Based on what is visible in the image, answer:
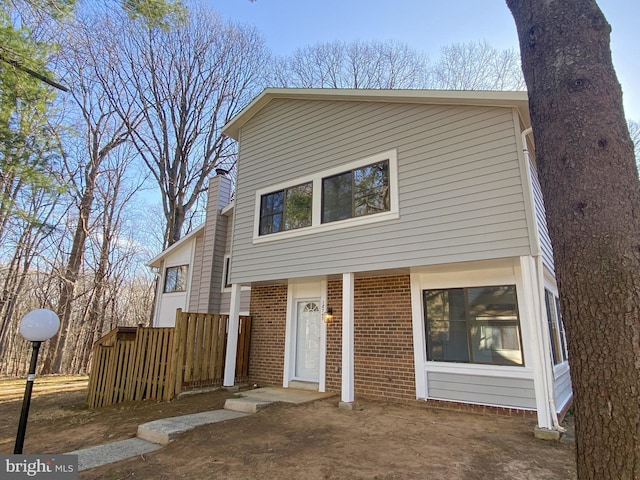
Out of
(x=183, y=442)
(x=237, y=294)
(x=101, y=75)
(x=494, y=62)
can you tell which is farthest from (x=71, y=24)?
(x=494, y=62)

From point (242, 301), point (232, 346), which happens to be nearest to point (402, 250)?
point (232, 346)

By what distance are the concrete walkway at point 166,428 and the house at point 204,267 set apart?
11.7 feet

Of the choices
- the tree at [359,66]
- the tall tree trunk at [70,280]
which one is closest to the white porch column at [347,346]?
the tall tree trunk at [70,280]

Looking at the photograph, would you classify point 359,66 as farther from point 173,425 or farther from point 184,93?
point 173,425

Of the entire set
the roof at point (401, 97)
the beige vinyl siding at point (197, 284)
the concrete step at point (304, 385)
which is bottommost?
the concrete step at point (304, 385)

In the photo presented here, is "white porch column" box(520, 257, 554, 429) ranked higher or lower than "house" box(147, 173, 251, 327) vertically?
lower

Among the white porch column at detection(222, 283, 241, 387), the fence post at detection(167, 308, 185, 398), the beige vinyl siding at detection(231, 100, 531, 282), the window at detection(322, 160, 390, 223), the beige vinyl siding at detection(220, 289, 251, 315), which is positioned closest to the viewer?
the beige vinyl siding at detection(231, 100, 531, 282)

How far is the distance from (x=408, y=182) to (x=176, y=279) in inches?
368

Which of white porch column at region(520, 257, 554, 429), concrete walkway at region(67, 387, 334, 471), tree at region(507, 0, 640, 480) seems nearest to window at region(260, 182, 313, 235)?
concrete walkway at region(67, 387, 334, 471)

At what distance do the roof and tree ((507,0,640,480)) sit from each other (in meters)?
3.60

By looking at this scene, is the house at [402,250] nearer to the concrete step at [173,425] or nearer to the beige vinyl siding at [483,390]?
the beige vinyl siding at [483,390]

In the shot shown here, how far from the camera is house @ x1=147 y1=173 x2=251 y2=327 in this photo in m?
11.0

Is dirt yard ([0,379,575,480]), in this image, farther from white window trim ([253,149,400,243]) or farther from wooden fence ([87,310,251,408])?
white window trim ([253,149,400,243])

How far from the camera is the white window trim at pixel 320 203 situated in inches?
262
